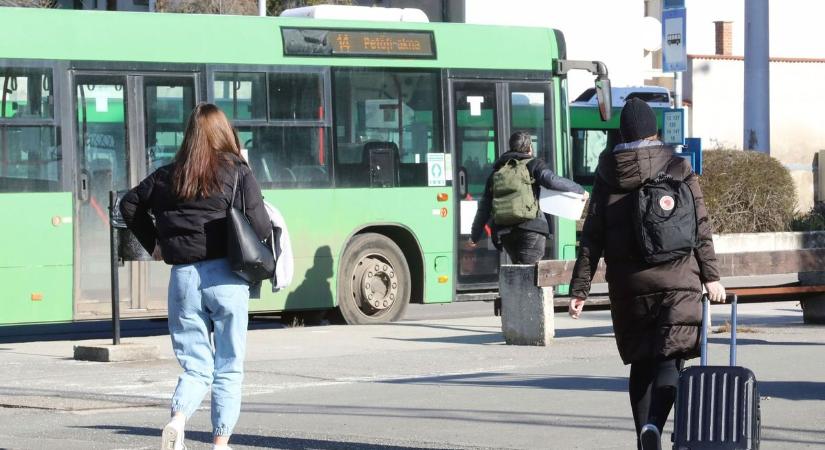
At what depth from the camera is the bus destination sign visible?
1557 centimetres

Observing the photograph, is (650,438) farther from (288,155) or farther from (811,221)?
(811,221)

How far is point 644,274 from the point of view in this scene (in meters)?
6.87

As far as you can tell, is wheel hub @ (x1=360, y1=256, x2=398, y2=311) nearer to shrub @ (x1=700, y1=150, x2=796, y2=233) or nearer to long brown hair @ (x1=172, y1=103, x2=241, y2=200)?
long brown hair @ (x1=172, y1=103, x2=241, y2=200)

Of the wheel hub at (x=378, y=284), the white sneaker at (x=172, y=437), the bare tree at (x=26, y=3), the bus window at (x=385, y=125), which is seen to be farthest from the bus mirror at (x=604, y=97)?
the bare tree at (x=26, y=3)

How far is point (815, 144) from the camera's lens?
150 feet

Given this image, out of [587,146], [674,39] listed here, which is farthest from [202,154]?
[587,146]

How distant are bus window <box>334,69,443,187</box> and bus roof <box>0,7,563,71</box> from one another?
7.3 inches

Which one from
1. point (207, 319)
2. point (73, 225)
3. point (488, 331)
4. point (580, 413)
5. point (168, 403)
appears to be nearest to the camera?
point (207, 319)

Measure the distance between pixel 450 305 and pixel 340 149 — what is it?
469 centimetres

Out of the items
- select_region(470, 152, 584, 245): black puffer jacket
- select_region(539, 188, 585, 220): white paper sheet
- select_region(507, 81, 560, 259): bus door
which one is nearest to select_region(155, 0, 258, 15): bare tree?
select_region(507, 81, 560, 259): bus door

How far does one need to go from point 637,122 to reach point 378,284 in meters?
9.14

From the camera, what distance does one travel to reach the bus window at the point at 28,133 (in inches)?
544

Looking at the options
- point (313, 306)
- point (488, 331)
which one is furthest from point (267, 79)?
Result: point (488, 331)

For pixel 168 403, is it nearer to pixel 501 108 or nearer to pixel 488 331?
pixel 488 331
